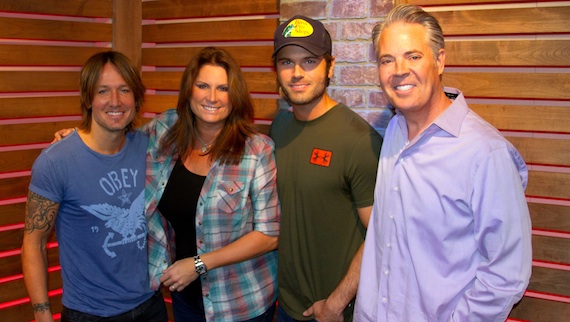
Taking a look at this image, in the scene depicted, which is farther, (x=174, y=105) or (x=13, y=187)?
(x=174, y=105)

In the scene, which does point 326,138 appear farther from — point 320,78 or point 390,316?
point 390,316

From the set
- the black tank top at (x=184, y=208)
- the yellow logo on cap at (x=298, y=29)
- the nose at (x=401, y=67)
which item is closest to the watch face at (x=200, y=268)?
the black tank top at (x=184, y=208)

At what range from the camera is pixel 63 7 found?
3.71 m

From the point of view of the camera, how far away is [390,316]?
2141mm

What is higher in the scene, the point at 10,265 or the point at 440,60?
the point at 440,60

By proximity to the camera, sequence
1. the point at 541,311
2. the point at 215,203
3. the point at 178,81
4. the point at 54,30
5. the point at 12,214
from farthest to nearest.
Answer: the point at 178,81
the point at 54,30
the point at 12,214
the point at 541,311
the point at 215,203

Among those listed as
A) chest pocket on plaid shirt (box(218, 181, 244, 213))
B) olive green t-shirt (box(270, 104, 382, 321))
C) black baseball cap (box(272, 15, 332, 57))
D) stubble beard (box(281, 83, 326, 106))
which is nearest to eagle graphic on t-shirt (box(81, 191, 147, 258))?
chest pocket on plaid shirt (box(218, 181, 244, 213))

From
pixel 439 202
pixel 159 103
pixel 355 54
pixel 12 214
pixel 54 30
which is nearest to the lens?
pixel 439 202

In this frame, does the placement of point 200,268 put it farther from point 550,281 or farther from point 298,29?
point 550,281

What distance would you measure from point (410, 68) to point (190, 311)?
163cm

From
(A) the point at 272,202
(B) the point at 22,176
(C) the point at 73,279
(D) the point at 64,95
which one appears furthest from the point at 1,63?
(A) the point at 272,202

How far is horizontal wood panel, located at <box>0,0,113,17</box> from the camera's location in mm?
3480

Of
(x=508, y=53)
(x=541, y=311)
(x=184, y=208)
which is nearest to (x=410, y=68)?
(x=508, y=53)

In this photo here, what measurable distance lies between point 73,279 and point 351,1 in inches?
76.0
